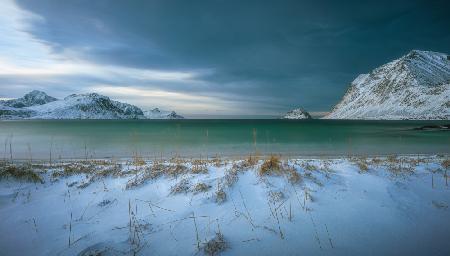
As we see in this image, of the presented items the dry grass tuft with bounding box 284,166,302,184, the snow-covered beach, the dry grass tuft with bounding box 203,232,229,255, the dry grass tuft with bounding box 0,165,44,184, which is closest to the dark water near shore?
the dry grass tuft with bounding box 284,166,302,184

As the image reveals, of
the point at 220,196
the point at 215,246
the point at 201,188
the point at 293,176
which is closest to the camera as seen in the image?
the point at 215,246

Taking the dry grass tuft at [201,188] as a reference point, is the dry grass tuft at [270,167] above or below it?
above

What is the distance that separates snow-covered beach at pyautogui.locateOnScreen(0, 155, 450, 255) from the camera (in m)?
5.21

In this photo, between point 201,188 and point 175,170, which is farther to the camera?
point 175,170

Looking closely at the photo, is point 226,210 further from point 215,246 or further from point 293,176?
point 293,176

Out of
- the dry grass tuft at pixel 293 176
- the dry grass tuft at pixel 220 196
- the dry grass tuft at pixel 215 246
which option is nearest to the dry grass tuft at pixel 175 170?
the dry grass tuft at pixel 220 196

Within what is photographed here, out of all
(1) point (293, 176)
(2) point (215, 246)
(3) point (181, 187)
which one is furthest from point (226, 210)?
(1) point (293, 176)

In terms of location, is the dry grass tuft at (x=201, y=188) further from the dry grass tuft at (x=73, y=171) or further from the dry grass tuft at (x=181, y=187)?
the dry grass tuft at (x=73, y=171)

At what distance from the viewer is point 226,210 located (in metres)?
6.54

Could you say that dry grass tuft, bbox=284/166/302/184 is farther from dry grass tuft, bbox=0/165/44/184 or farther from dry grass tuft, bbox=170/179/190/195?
dry grass tuft, bbox=0/165/44/184

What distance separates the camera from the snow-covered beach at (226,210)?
17.1 ft

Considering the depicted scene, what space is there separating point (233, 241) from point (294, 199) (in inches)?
91.5

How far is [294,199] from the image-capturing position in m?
6.95

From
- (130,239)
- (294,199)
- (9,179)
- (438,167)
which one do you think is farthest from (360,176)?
(9,179)
